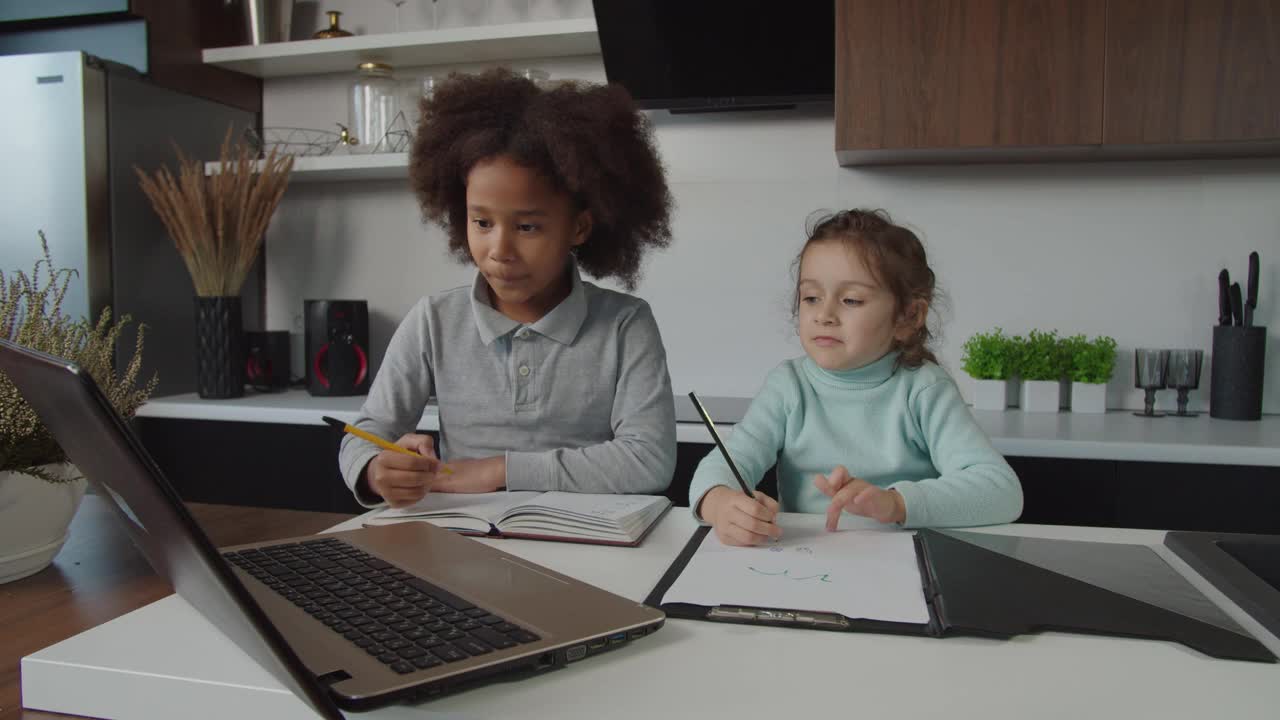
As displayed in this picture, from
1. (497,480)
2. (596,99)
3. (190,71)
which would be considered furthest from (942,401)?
(190,71)

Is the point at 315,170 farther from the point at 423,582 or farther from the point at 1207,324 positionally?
the point at 1207,324

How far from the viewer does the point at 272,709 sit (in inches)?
21.8

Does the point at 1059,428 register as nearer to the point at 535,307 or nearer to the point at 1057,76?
the point at 1057,76

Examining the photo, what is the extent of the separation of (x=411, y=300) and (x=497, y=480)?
1.55 m

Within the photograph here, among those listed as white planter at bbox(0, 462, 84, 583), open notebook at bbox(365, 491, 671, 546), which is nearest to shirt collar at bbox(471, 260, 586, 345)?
open notebook at bbox(365, 491, 671, 546)

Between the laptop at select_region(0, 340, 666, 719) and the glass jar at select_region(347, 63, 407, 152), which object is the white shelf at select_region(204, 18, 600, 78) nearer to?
the glass jar at select_region(347, 63, 407, 152)

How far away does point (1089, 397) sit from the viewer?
2164 millimetres

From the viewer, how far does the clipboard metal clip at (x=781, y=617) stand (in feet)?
2.14

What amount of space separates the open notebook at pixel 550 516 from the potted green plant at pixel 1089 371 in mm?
1491

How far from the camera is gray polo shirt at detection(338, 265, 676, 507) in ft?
4.66

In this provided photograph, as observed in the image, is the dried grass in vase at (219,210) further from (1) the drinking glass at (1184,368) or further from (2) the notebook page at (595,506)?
(1) the drinking glass at (1184,368)

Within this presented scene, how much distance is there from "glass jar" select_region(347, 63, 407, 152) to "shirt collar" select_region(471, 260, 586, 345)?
4.11 feet

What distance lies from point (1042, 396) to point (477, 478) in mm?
1508

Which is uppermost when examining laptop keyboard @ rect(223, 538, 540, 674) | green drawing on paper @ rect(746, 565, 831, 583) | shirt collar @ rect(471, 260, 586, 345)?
shirt collar @ rect(471, 260, 586, 345)
